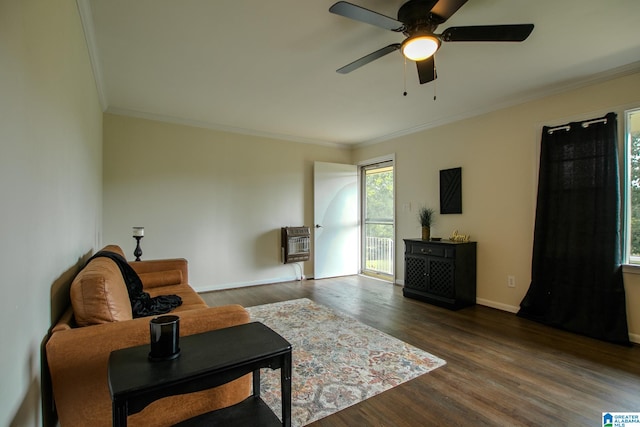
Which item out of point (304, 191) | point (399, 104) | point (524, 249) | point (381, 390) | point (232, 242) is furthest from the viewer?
point (304, 191)

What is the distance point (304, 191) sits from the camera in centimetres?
545

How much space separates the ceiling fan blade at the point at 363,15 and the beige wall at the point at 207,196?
3378 millimetres

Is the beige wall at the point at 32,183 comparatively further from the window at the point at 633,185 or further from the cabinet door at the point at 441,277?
the window at the point at 633,185

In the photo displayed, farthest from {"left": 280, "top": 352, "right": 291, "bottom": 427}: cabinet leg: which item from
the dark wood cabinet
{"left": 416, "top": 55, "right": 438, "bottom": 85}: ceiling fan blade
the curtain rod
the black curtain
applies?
the curtain rod

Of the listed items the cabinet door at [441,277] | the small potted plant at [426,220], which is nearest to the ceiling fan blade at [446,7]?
the cabinet door at [441,277]

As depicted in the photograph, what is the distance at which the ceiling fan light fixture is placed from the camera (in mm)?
1919

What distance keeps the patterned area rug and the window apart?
2.11m

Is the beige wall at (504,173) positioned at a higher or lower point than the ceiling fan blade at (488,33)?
lower

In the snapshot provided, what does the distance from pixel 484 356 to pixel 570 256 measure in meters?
1.48

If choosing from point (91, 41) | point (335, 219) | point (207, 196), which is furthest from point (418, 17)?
point (335, 219)

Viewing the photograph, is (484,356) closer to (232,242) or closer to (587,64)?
(587,64)

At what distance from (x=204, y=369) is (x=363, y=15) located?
74.6 inches

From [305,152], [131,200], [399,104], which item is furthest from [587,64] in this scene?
[131,200]

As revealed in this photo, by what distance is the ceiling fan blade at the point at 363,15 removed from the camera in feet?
5.29
